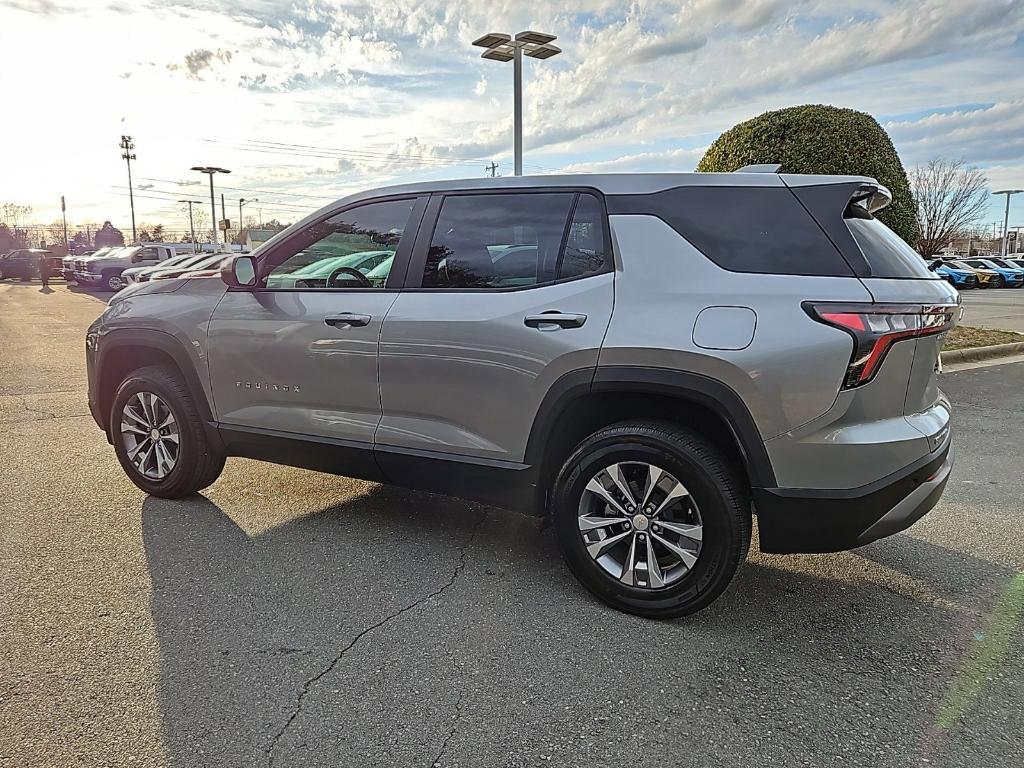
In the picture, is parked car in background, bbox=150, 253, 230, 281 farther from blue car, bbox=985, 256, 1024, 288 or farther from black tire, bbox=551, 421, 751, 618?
blue car, bbox=985, 256, 1024, 288

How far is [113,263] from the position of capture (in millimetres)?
25141

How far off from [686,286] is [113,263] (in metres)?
26.5

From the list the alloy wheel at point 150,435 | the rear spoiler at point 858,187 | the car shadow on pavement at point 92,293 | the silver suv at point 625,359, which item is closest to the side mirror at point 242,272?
the silver suv at point 625,359

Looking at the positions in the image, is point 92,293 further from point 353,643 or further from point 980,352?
point 353,643

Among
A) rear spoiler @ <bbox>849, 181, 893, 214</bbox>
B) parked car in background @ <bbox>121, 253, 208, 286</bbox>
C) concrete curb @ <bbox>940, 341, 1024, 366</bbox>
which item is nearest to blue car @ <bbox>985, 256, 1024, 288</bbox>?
concrete curb @ <bbox>940, 341, 1024, 366</bbox>

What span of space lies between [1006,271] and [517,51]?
33088 millimetres

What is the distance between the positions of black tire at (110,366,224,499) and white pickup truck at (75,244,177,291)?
22.4 metres

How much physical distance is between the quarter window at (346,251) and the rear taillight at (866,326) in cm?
202

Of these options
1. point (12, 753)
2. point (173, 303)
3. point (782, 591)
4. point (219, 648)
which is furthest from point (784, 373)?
point (173, 303)

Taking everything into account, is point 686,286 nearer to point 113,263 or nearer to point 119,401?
point 119,401

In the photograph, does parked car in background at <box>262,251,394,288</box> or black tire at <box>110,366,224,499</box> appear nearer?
parked car in background at <box>262,251,394,288</box>

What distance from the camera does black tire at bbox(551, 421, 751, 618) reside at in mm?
2928

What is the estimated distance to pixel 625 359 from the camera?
9.92 ft

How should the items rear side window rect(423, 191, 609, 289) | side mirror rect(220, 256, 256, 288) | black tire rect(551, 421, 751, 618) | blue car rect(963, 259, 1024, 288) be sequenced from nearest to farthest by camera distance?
black tire rect(551, 421, 751, 618) < rear side window rect(423, 191, 609, 289) < side mirror rect(220, 256, 256, 288) < blue car rect(963, 259, 1024, 288)
